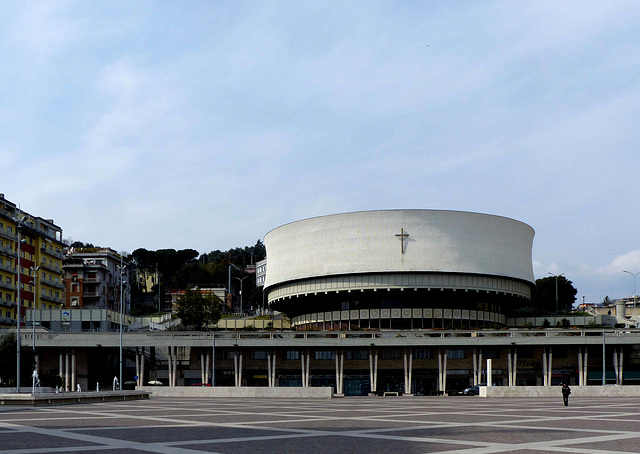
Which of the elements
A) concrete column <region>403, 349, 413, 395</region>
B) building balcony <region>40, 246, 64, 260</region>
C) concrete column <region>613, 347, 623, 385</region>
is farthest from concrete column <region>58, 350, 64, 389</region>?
concrete column <region>613, 347, 623, 385</region>

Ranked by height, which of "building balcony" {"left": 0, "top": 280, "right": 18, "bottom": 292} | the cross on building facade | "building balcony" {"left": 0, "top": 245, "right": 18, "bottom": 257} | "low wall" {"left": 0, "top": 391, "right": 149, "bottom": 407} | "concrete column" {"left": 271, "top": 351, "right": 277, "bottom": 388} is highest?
the cross on building facade

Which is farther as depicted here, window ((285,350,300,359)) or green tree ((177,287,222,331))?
green tree ((177,287,222,331))

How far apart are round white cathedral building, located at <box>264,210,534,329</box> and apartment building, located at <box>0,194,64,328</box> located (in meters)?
33.3

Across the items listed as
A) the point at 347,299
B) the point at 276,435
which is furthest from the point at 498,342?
the point at 276,435

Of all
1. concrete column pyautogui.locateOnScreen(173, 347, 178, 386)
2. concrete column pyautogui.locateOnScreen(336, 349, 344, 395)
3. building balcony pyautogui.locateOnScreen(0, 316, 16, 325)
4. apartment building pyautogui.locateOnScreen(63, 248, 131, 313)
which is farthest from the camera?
apartment building pyautogui.locateOnScreen(63, 248, 131, 313)

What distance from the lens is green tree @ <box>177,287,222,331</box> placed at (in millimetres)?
97812

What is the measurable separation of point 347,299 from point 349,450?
78619 mm

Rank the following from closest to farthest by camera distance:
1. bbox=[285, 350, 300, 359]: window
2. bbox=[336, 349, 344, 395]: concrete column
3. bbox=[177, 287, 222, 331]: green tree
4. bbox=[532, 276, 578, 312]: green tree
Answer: bbox=[336, 349, 344, 395]: concrete column < bbox=[285, 350, 300, 359]: window < bbox=[177, 287, 222, 331]: green tree < bbox=[532, 276, 578, 312]: green tree

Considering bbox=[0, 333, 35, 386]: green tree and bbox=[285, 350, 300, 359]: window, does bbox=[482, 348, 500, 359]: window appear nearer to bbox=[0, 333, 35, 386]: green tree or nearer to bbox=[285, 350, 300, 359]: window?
bbox=[285, 350, 300, 359]: window

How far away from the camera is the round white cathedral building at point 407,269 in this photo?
9019 cm

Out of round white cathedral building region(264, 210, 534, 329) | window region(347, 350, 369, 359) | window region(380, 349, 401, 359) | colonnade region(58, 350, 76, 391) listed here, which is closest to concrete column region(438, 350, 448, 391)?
window region(380, 349, 401, 359)

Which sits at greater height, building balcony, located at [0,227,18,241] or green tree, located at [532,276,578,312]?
building balcony, located at [0,227,18,241]

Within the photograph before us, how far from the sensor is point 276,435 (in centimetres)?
1884

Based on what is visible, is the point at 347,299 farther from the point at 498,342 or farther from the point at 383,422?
the point at 383,422
